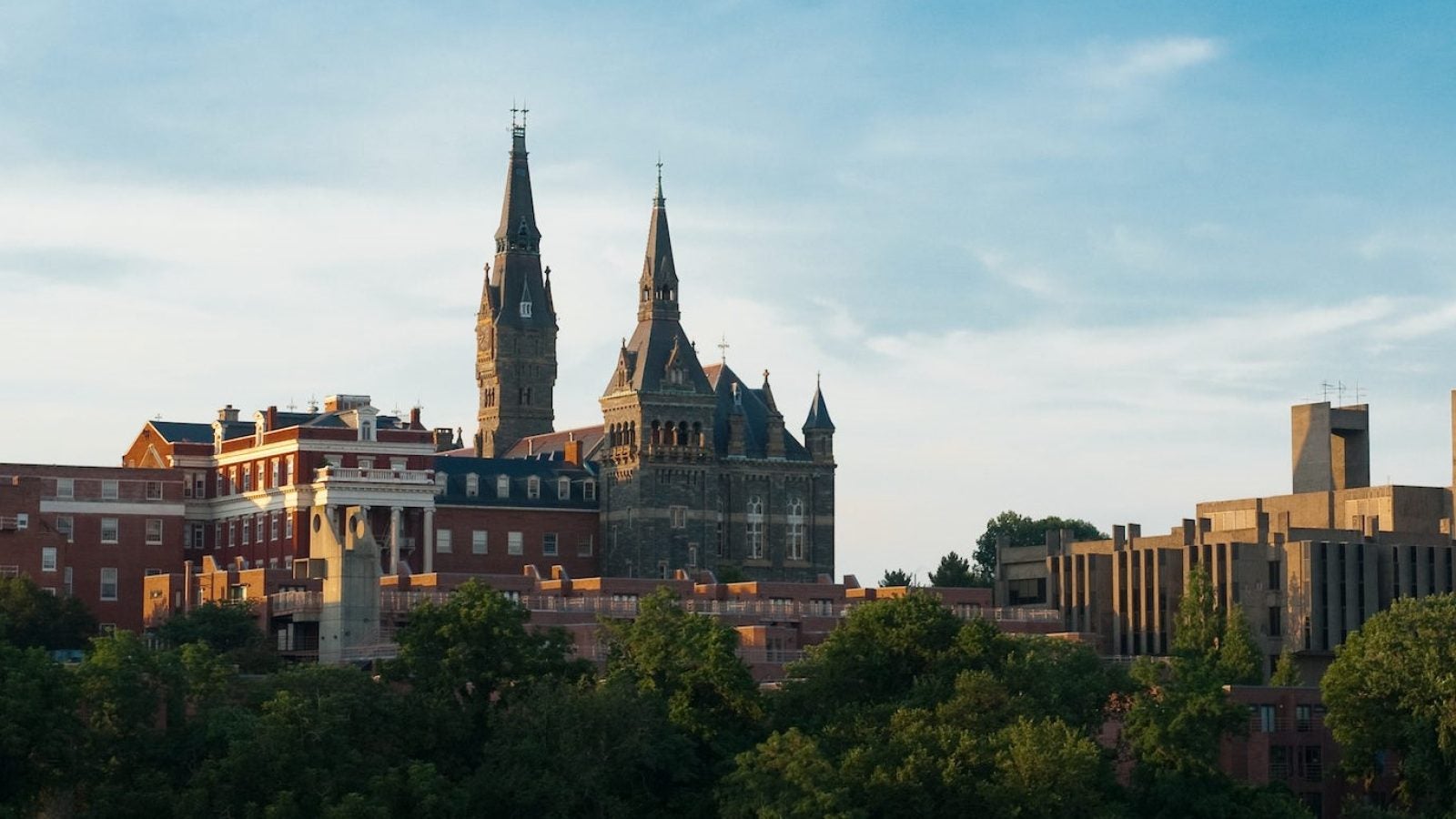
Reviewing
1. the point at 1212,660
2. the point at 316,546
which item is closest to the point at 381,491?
the point at 316,546

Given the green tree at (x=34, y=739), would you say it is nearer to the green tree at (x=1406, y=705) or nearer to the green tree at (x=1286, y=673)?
the green tree at (x=1406, y=705)

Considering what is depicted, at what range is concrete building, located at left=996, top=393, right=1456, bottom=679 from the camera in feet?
604

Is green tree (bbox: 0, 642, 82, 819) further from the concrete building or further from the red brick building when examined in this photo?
the concrete building

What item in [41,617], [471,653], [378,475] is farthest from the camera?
[378,475]

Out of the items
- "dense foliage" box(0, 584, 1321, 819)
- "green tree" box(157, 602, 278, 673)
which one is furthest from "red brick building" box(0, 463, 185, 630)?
"dense foliage" box(0, 584, 1321, 819)

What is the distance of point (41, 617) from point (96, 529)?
20602mm

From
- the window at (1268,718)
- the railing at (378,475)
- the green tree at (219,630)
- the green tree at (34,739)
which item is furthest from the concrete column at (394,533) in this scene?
the green tree at (34,739)

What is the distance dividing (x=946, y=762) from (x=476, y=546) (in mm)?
84759

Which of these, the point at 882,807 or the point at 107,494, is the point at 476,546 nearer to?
the point at 107,494

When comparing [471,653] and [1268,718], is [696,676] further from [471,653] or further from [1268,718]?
[1268,718]

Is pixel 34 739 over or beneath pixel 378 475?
beneath

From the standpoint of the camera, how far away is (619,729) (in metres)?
121

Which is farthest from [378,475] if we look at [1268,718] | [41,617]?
[1268,718]

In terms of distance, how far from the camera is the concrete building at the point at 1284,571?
18400 centimetres
